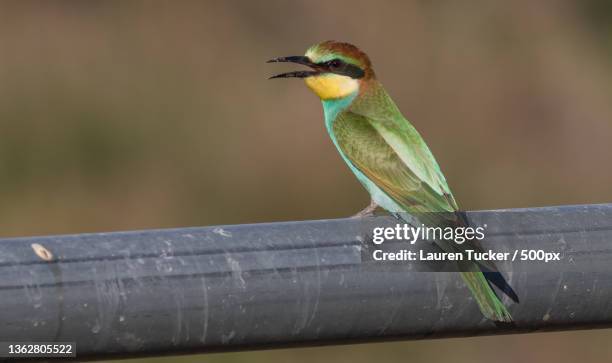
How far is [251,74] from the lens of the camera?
306 inches

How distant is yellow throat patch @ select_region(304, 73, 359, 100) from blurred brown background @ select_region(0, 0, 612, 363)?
1.58m

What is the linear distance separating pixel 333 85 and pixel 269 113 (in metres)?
3.15

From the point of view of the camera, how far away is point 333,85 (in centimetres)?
441

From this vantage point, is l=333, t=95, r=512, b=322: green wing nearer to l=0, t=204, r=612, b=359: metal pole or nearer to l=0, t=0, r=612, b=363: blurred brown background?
l=0, t=204, r=612, b=359: metal pole

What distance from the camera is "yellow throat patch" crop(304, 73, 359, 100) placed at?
4.39 m

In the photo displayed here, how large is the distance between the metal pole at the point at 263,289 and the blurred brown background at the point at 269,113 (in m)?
3.37

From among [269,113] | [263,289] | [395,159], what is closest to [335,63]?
[395,159]

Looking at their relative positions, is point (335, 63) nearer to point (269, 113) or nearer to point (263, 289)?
point (263, 289)

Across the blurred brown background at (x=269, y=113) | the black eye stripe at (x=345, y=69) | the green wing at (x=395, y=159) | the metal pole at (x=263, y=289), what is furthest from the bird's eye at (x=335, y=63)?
the metal pole at (x=263, y=289)

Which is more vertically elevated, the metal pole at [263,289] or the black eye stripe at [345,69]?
the black eye stripe at [345,69]

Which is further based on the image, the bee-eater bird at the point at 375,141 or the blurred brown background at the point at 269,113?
the blurred brown background at the point at 269,113

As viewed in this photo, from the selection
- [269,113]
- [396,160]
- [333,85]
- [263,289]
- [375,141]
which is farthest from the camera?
[269,113]

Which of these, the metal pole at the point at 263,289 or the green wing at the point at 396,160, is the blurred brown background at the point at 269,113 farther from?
the metal pole at the point at 263,289

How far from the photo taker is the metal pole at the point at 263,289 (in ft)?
6.44
